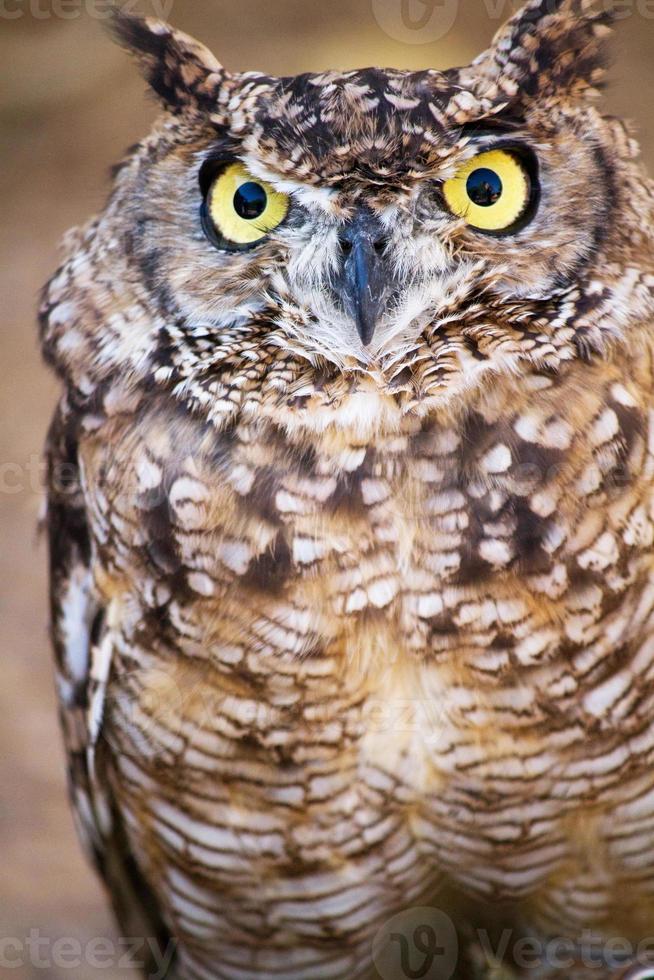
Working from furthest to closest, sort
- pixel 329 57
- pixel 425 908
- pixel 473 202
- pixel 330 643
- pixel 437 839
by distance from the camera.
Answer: pixel 329 57 → pixel 425 908 → pixel 437 839 → pixel 330 643 → pixel 473 202

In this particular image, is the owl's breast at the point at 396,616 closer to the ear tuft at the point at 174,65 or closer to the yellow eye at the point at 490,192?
the yellow eye at the point at 490,192

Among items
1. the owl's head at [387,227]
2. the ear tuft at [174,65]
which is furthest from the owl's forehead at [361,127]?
the ear tuft at [174,65]

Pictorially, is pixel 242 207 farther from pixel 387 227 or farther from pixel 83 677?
pixel 83 677

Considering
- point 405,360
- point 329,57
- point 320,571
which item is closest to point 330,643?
point 320,571

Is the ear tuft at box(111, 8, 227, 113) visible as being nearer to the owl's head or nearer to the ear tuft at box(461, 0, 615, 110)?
the owl's head

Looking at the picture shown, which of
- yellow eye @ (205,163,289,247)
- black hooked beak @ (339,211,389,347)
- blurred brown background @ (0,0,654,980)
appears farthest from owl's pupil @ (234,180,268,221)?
blurred brown background @ (0,0,654,980)

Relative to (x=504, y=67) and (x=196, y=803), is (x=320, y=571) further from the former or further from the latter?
(x=504, y=67)

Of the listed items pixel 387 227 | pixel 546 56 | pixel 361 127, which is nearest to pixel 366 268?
pixel 387 227
